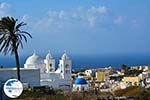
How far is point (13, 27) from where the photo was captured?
3641 cm

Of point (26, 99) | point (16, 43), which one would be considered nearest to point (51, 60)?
point (16, 43)

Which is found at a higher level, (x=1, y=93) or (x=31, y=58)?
(x=31, y=58)

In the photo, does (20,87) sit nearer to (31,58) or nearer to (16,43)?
(16,43)

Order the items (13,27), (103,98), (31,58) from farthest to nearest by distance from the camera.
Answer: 1. (31,58)
2. (13,27)
3. (103,98)

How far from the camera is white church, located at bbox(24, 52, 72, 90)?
53.9 m

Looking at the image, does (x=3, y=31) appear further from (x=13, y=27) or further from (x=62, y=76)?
(x=62, y=76)

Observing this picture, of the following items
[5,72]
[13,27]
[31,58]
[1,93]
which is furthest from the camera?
[31,58]

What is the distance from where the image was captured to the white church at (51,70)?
53.9 m

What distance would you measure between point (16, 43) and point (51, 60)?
20.9 m

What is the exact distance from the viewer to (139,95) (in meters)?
26.3

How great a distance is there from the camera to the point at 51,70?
58.4 metres

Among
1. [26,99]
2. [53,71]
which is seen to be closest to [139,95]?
[26,99]

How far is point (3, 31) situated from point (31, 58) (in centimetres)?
1759

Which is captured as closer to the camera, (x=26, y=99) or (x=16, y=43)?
(x=26, y=99)
